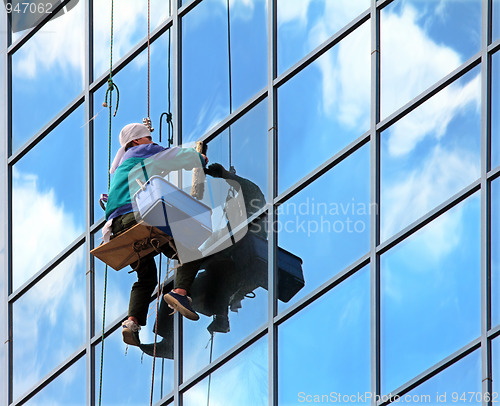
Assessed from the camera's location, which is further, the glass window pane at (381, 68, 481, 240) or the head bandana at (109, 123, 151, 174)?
the head bandana at (109, 123, 151, 174)

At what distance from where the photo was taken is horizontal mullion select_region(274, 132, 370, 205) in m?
17.4

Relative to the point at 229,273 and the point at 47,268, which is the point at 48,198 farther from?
the point at 229,273

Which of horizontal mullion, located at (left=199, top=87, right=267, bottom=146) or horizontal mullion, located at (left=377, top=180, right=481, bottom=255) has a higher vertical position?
horizontal mullion, located at (left=199, top=87, right=267, bottom=146)

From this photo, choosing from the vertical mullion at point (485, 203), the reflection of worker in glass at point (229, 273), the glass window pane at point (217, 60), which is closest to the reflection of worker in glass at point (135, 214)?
the reflection of worker in glass at point (229, 273)

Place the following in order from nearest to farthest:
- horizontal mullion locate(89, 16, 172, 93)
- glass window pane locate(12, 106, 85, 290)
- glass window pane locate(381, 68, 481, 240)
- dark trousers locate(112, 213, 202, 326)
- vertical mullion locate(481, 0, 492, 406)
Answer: vertical mullion locate(481, 0, 492, 406), glass window pane locate(381, 68, 481, 240), dark trousers locate(112, 213, 202, 326), horizontal mullion locate(89, 16, 172, 93), glass window pane locate(12, 106, 85, 290)

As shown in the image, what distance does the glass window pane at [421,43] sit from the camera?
17141 millimetres

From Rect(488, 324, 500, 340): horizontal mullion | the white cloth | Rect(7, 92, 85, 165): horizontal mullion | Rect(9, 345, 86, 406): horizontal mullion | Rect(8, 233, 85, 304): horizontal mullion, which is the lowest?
Rect(488, 324, 500, 340): horizontal mullion

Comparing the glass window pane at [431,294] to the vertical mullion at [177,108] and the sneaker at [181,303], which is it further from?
the vertical mullion at [177,108]

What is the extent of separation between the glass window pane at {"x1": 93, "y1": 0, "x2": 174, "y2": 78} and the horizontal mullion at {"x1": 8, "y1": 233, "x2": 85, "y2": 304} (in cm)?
184

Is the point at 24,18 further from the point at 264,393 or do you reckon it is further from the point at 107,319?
the point at 264,393

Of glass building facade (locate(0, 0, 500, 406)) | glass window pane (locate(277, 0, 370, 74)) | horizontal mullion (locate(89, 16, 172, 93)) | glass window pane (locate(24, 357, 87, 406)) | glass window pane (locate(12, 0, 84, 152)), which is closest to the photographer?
glass building facade (locate(0, 0, 500, 406))

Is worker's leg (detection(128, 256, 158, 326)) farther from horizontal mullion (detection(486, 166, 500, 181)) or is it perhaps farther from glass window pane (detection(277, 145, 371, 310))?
horizontal mullion (detection(486, 166, 500, 181))

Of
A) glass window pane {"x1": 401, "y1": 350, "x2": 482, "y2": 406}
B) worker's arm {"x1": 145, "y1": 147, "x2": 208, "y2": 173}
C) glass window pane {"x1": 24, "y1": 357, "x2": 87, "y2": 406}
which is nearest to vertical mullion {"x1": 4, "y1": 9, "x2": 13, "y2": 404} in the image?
glass window pane {"x1": 24, "y1": 357, "x2": 87, "y2": 406}

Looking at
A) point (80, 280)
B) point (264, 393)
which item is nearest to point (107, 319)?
point (80, 280)
